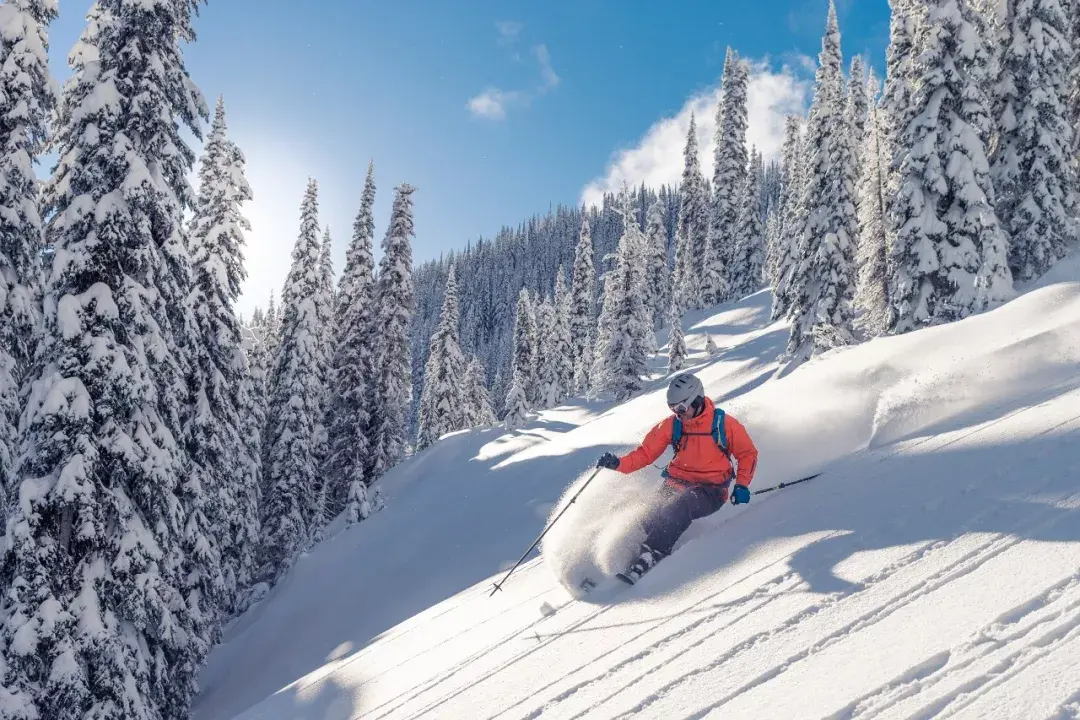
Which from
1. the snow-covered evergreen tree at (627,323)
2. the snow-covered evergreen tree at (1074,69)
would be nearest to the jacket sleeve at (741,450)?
the snow-covered evergreen tree at (1074,69)

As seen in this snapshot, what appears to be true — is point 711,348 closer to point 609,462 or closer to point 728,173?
point 728,173

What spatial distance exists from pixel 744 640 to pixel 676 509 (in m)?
2.19

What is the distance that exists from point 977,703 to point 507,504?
16.0m

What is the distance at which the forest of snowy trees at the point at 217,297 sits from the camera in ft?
38.5

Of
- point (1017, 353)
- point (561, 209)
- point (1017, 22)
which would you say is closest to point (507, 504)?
point (1017, 353)

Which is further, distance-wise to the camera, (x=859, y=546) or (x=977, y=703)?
(x=859, y=546)

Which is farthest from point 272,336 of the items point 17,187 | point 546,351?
point 17,187

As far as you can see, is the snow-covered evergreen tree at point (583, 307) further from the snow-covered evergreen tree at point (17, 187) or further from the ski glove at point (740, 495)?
the ski glove at point (740, 495)

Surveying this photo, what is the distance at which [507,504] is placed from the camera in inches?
741

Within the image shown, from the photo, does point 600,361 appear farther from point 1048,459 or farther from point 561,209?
point 561,209

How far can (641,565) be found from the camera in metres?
6.22

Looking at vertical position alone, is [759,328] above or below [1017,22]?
below

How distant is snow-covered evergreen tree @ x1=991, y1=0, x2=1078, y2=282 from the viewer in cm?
1948

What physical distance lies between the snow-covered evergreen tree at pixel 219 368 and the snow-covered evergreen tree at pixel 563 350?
3724 cm
